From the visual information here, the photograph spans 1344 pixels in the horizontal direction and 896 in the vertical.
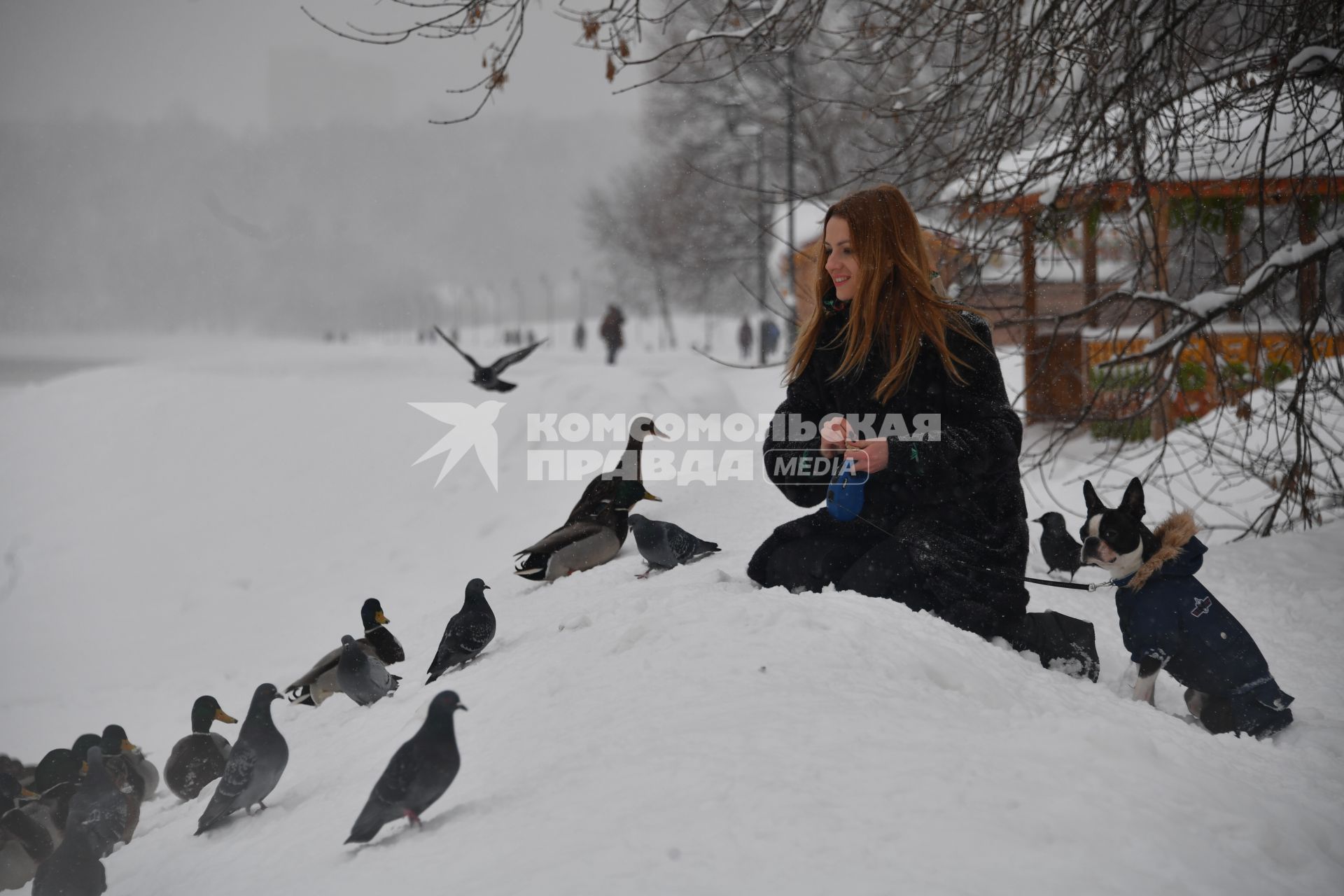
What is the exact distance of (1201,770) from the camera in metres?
2.05

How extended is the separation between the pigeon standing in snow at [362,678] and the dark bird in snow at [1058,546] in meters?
3.55

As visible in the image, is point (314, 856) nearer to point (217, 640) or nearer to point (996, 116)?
point (996, 116)

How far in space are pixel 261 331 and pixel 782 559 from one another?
79.5 ft

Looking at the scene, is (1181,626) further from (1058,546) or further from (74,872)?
(74,872)

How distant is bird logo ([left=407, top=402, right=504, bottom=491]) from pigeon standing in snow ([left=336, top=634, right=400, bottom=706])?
11.6ft

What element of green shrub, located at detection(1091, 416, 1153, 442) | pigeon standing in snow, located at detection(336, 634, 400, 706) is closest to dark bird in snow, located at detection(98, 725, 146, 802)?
pigeon standing in snow, located at detection(336, 634, 400, 706)

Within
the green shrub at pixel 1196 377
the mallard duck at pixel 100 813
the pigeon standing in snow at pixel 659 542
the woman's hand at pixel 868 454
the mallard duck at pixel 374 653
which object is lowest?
the mallard duck at pixel 100 813

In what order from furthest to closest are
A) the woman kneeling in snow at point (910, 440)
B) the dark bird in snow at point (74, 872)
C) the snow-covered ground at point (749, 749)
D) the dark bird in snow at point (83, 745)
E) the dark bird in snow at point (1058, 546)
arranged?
1. the dark bird in snow at point (1058, 546)
2. the dark bird in snow at point (83, 745)
3. the woman kneeling in snow at point (910, 440)
4. the dark bird in snow at point (74, 872)
5. the snow-covered ground at point (749, 749)

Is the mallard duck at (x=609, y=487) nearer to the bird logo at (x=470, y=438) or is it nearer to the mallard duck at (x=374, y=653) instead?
the mallard duck at (x=374, y=653)

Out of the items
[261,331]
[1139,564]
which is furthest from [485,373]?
[261,331]

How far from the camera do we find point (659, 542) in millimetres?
3816

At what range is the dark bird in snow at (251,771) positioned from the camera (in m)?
2.30

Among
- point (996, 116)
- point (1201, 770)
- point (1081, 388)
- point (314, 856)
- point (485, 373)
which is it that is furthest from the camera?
point (1081, 388)

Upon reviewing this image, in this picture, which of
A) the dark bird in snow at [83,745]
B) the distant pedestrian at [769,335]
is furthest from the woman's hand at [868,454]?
the distant pedestrian at [769,335]
